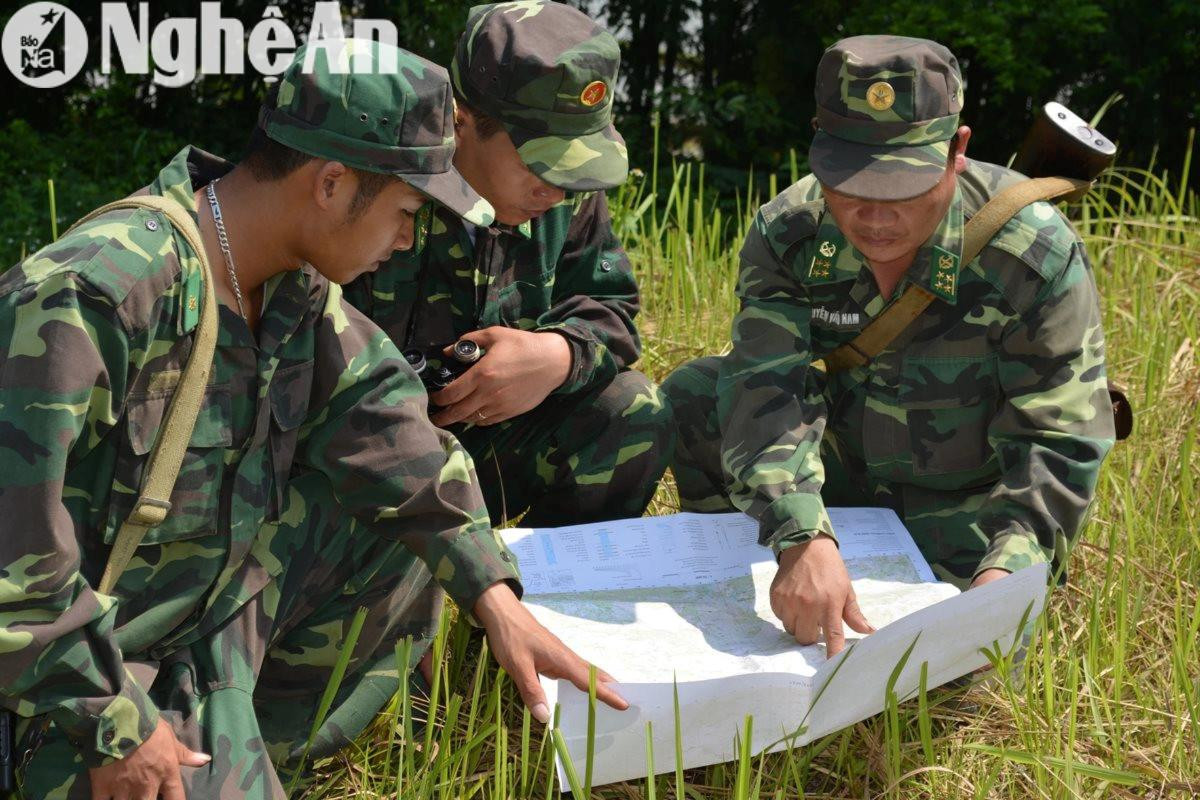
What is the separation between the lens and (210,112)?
8.00m

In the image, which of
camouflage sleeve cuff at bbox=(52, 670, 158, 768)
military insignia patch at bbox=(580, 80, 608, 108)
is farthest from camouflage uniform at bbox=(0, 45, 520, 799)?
military insignia patch at bbox=(580, 80, 608, 108)

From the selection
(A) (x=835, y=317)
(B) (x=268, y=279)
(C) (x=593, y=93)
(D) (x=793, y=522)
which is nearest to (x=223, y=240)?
(B) (x=268, y=279)

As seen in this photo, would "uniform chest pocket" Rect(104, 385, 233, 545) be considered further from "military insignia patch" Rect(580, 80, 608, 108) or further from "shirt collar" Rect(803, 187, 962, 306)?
"shirt collar" Rect(803, 187, 962, 306)

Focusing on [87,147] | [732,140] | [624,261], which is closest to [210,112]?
[87,147]

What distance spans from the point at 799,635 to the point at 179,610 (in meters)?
0.96

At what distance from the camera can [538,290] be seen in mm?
2920

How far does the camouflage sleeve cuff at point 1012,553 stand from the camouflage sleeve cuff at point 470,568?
803 millimetres

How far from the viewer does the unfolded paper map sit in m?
2.02

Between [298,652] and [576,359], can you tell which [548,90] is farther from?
[298,652]

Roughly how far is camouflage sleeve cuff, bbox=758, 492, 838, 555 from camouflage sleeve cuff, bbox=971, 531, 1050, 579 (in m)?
0.26

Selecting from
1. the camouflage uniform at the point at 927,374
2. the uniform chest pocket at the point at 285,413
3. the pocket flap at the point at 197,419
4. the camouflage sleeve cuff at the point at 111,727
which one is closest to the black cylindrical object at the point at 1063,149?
the camouflage uniform at the point at 927,374

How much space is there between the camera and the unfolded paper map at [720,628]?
202cm

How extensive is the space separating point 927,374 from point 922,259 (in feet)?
0.78

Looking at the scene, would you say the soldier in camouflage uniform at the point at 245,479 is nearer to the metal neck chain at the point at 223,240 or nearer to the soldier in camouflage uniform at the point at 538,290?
the metal neck chain at the point at 223,240
